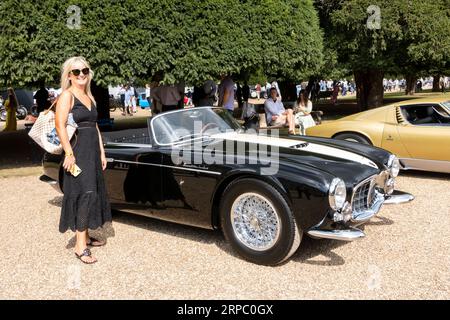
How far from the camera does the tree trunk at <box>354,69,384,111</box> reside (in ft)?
65.2

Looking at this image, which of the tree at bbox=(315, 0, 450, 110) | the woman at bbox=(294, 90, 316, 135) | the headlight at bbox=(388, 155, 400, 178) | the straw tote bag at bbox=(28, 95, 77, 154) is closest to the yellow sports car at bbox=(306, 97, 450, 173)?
the woman at bbox=(294, 90, 316, 135)

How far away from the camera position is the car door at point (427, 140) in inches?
275

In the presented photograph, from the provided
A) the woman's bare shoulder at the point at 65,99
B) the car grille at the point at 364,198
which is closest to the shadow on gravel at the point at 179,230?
the car grille at the point at 364,198

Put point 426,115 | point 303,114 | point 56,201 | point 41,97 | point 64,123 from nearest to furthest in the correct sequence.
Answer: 1. point 64,123
2. point 56,201
3. point 426,115
4. point 303,114
5. point 41,97

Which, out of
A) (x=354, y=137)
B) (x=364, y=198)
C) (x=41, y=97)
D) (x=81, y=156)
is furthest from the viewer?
(x=41, y=97)

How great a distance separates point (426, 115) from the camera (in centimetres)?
758

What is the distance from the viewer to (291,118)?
34.5ft

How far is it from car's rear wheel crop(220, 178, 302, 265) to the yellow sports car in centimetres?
404

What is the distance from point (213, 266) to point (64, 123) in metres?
1.78

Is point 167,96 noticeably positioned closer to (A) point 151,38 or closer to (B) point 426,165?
(A) point 151,38

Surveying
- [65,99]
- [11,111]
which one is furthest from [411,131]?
[11,111]

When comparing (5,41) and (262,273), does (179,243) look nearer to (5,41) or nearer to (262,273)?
(262,273)

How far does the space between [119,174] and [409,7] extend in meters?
14.0

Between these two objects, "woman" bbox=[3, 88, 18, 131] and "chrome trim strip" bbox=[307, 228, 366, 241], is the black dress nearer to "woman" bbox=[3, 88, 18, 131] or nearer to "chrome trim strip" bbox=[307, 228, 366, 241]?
"chrome trim strip" bbox=[307, 228, 366, 241]
